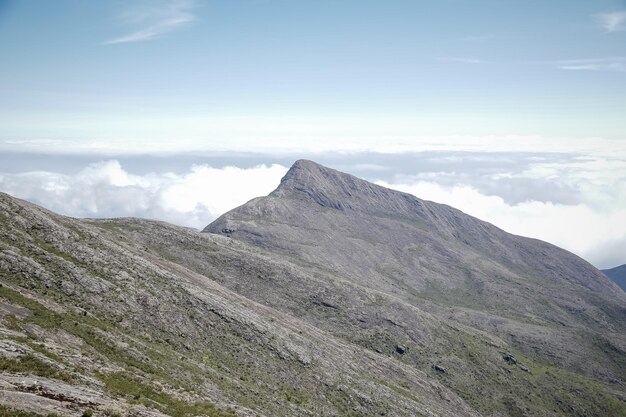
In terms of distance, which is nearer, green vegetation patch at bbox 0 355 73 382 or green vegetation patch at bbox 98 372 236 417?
green vegetation patch at bbox 0 355 73 382

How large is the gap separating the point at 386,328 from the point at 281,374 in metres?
75.6

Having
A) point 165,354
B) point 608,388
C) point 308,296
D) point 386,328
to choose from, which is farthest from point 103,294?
point 608,388

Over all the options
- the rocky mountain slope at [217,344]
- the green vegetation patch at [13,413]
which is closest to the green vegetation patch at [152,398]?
the rocky mountain slope at [217,344]

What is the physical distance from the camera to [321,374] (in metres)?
89.4

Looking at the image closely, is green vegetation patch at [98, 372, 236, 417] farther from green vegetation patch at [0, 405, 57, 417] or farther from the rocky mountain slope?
green vegetation patch at [0, 405, 57, 417]

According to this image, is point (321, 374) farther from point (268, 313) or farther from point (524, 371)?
point (524, 371)

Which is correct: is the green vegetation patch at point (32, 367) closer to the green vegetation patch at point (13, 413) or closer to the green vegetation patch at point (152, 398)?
the green vegetation patch at point (152, 398)

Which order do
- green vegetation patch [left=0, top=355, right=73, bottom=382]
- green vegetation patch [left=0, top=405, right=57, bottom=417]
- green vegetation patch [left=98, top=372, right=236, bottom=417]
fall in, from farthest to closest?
green vegetation patch [left=98, top=372, right=236, bottom=417] < green vegetation patch [left=0, top=355, right=73, bottom=382] < green vegetation patch [left=0, top=405, right=57, bottom=417]

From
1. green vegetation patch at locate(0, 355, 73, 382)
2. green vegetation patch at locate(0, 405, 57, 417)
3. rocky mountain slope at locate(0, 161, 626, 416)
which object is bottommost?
rocky mountain slope at locate(0, 161, 626, 416)

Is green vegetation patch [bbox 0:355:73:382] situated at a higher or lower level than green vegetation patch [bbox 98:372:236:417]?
higher

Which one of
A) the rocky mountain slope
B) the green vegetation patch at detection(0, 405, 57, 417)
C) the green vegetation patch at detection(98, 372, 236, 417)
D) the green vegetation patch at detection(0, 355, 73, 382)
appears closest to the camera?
the green vegetation patch at detection(0, 405, 57, 417)

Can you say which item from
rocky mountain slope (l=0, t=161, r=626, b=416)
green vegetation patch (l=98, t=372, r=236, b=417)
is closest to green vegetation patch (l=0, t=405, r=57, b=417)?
rocky mountain slope (l=0, t=161, r=626, b=416)

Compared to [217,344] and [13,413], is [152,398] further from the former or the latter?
[217,344]

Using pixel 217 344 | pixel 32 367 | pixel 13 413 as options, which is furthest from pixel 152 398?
pixel 217 344
